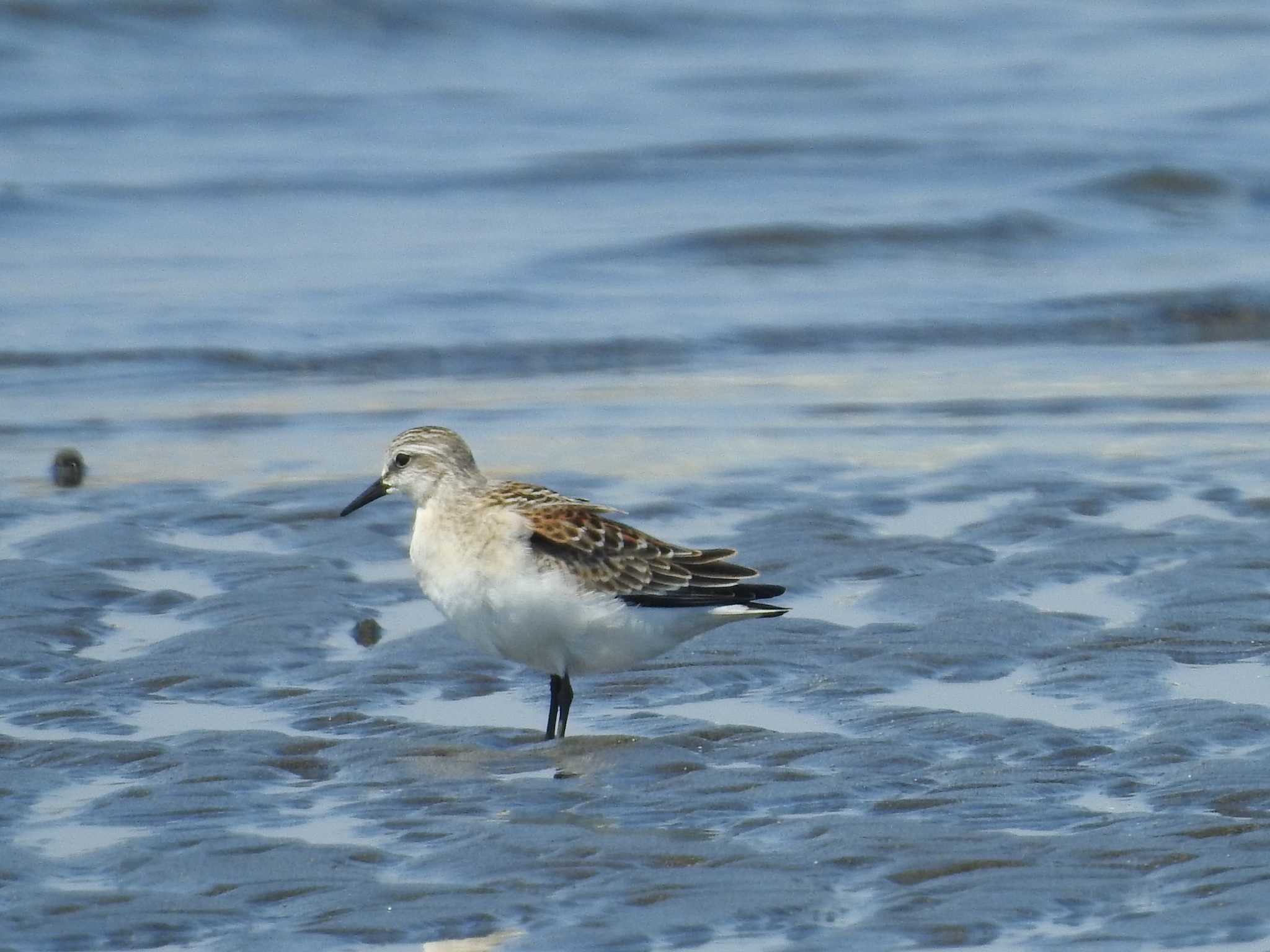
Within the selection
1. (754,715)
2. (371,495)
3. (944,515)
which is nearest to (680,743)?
(754,715)

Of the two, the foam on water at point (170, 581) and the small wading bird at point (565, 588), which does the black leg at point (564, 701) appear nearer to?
the small wading bird at point (565, 588)

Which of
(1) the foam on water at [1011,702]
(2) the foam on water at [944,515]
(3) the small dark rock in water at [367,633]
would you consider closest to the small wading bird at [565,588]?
(1) the foam on water at [1011,702]

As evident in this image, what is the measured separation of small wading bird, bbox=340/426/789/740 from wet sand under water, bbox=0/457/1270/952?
0.25 m

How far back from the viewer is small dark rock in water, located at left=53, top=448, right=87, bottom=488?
30.7 feet

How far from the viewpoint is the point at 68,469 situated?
9430 millimetres

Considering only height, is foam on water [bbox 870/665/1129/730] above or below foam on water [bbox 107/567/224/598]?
below

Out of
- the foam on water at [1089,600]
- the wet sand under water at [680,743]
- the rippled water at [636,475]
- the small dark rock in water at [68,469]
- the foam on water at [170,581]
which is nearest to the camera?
the wet sand under water at [680,743]

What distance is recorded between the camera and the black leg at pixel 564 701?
6.23 m

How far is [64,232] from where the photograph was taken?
15938 millimetres

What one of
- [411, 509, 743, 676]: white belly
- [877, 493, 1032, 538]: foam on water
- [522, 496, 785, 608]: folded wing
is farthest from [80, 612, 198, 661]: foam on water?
[877, 493, 1032, 538]: foam on water

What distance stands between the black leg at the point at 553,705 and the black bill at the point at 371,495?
1020 millimetres

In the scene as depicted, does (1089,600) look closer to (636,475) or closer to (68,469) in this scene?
(636,475)

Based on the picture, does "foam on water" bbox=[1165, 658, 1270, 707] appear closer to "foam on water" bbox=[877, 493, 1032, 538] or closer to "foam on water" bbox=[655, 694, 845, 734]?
"foam on water" bbox=[655, 694, 845, 734]

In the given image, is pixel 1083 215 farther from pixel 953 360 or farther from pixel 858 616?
pixel 858 616
